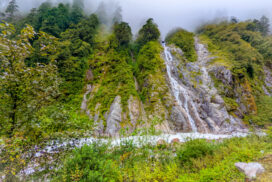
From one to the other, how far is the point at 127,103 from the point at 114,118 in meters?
3.24

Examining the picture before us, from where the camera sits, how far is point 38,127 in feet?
10.8

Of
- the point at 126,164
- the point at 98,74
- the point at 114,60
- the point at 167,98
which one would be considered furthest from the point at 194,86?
the point at 126,164

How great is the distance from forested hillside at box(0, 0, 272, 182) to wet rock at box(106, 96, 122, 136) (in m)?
0.14

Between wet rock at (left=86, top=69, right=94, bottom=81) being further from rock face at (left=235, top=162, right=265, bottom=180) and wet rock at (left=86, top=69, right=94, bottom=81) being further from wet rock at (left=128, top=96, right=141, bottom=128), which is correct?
rock face at (left=235, top=162, right=265, bottom=180)

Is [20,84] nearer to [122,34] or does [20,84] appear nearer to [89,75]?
[89,75]

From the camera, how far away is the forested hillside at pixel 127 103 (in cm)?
321

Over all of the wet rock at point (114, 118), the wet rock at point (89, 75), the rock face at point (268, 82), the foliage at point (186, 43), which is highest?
the foliage at point (186, 43)

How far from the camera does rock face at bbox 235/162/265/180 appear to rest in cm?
314

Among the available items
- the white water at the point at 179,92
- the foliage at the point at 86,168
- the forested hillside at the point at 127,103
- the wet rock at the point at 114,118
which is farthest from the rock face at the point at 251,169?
the white water at the point at 179,92

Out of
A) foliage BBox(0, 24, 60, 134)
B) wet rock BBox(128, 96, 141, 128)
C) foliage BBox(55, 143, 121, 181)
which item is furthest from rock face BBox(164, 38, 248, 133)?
foliage BBox(0, 24, 60, 134)

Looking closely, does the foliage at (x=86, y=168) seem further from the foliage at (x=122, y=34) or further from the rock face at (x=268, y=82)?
the rock face at (x=268, y=82)

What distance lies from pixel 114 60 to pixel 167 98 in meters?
13.9

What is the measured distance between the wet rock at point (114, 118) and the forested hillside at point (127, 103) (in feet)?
0.46

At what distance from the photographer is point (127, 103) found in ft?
59.4
